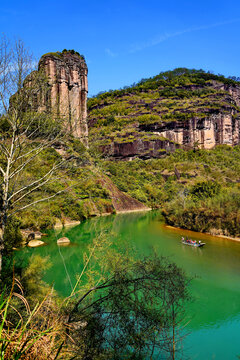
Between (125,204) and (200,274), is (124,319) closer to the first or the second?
(200,274)

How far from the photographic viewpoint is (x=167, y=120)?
75.9 meters

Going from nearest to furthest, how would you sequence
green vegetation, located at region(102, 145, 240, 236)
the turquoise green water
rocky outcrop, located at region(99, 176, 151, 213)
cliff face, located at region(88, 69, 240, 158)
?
the turquoise green water
green vegetation, located at region(102, 145, 240, 236)
rocky outcrop, located at region(99, 176, 151, 213)
cliff face, located at region(88, 69, 240, 158)

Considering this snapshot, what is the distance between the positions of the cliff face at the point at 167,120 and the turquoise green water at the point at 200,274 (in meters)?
44.7

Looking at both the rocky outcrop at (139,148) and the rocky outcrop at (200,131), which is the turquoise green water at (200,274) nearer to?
the rocky outcrop at (139,148)

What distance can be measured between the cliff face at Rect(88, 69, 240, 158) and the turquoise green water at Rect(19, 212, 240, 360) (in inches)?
1759

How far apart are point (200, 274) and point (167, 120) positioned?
66.6 m

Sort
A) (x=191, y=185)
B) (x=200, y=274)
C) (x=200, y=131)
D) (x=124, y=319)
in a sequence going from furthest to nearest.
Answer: (x=200, y=131) < (x=191, y=185) < (x=200, y=274) < (x=124, y=319)

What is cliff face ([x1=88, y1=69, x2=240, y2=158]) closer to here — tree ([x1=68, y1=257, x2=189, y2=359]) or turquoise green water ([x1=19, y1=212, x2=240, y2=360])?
turquoise green water ([x1=19, y1=212, x2=240, y2=360])

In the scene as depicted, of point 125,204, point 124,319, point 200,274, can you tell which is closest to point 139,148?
point 125,204

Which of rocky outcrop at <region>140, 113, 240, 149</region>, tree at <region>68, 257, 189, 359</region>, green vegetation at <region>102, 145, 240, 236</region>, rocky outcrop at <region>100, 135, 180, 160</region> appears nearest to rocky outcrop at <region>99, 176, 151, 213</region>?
green vegetation at <region>102, 145, 240, 236</region>

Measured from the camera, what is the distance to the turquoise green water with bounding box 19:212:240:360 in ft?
27.7

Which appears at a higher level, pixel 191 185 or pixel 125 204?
pixel 191 185

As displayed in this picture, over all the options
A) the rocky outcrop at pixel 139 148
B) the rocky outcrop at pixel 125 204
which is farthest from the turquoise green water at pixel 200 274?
the rocky outcrop at pixel 139 148

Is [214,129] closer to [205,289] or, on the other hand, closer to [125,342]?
[205,289]
